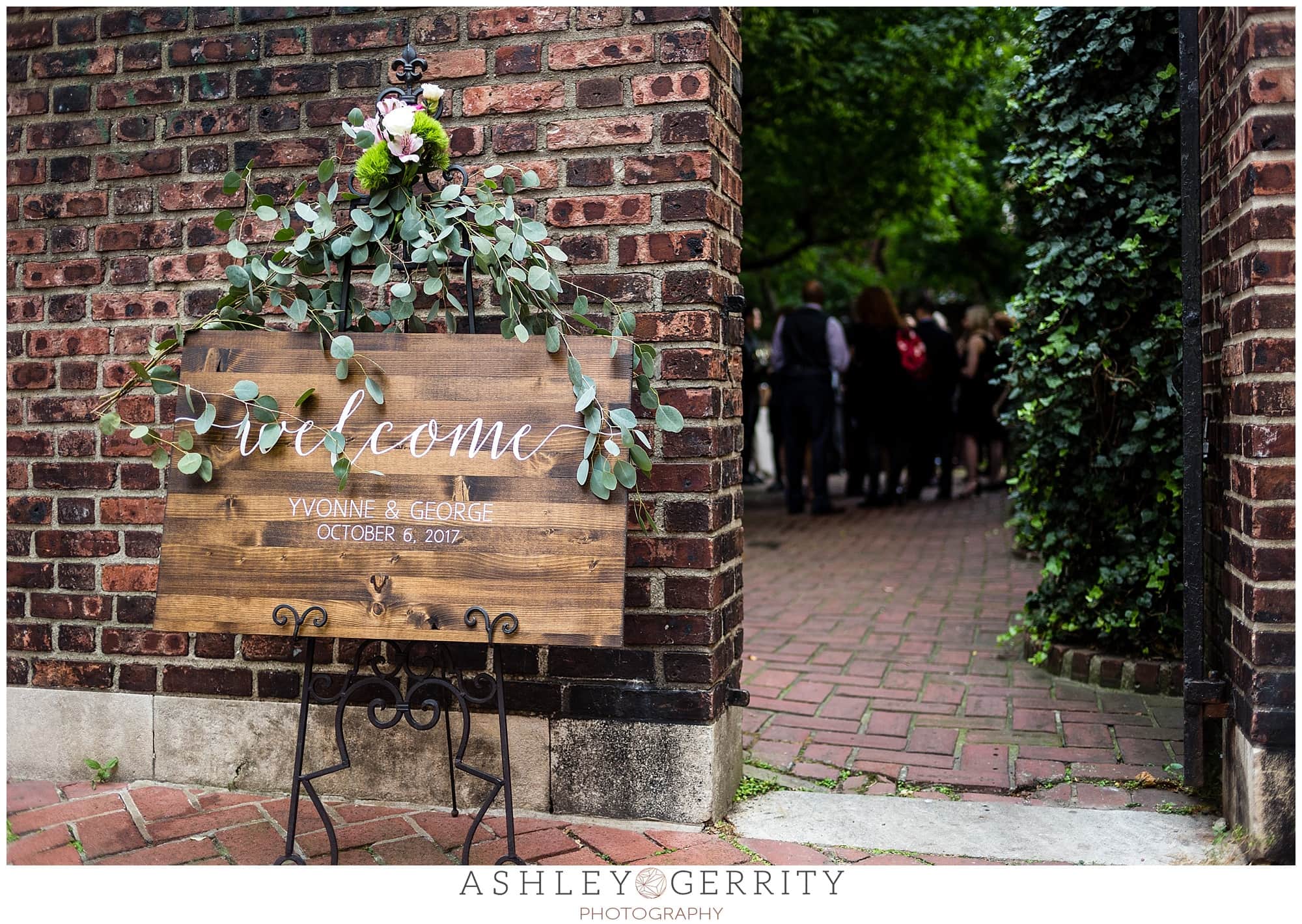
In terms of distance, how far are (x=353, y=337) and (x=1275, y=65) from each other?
86.3 inches

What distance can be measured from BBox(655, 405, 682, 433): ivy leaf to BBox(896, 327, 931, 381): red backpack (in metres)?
6.66

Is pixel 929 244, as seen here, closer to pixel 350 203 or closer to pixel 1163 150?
pixel 1163 150

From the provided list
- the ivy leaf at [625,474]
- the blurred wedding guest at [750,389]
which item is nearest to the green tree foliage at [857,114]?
the blurred wedding guest at [750,389]

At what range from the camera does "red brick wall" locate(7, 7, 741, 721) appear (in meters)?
2.59

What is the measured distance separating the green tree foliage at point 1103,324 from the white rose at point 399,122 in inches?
97.5

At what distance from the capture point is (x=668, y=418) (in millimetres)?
2270

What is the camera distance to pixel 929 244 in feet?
70.8

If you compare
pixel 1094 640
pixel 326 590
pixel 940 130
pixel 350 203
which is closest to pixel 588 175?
pixel 350 203

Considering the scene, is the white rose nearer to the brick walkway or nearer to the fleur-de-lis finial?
the fleur-de-lis finial

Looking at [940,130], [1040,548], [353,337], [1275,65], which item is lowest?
[1040,548]

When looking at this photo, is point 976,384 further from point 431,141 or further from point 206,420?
point 206,420

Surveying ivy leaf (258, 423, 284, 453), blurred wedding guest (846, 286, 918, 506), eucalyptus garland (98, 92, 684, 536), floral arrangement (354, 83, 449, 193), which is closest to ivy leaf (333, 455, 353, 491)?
eucalyptus garland (98, 92, 684, 536)

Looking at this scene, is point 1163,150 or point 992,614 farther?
point 992,614

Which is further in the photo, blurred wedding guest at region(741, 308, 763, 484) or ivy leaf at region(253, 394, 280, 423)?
blurred wedding guest at region(741, 308, 763, 484)
